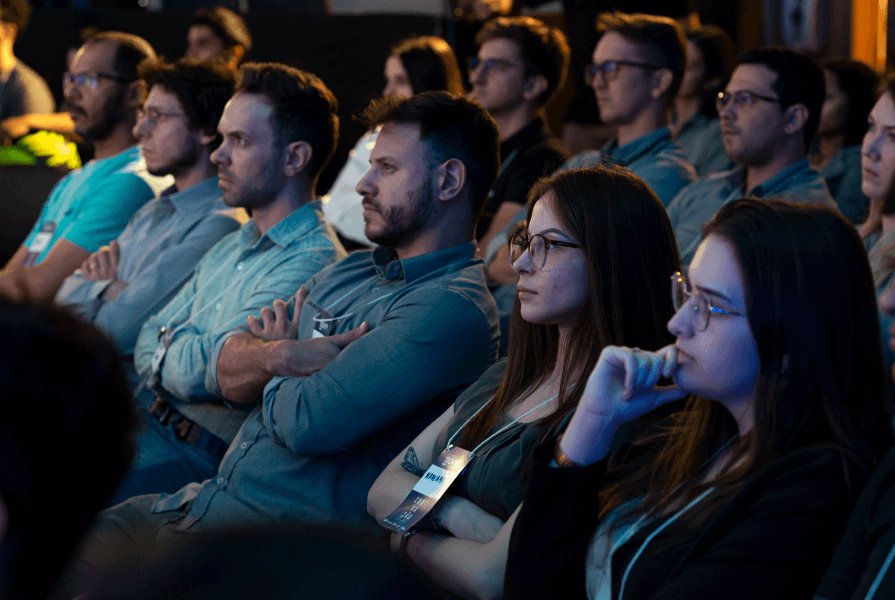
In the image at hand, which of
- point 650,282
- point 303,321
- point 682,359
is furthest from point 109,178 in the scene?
point 682,359

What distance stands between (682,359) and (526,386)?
49 cm

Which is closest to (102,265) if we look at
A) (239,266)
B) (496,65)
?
(239,266)

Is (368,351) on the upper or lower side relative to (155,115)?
lower

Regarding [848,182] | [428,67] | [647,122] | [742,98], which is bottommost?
[848,182]

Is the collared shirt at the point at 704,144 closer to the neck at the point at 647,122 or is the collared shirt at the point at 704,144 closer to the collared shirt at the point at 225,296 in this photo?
the neck at the point at 647,122

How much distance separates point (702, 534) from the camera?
1.16 m

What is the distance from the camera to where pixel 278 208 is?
2660mm

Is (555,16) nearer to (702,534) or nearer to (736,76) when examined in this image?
(736,76)

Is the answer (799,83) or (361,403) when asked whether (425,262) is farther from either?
(799,83)

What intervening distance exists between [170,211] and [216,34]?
1.96 meters

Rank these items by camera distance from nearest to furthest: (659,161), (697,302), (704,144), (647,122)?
1. (697,302)
2. (659,161)
3. (647,122)
4. (704,144)

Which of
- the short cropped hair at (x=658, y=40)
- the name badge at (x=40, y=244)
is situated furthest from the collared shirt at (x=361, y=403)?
the name badge at (x=40, y=244)

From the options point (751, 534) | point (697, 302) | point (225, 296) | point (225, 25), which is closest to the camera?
point (751, 534)

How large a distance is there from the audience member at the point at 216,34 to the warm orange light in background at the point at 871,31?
10.8 ft
